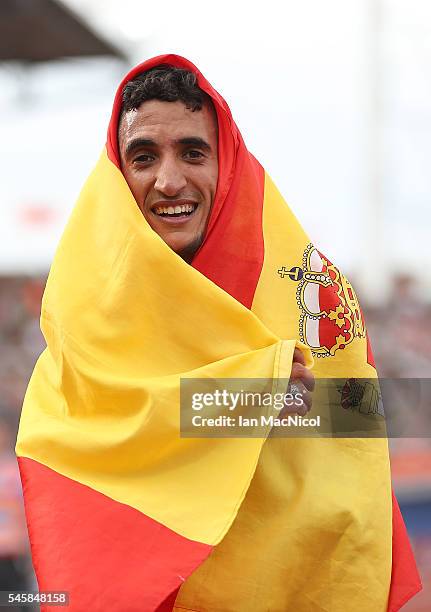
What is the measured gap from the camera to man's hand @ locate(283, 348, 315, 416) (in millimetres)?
2217

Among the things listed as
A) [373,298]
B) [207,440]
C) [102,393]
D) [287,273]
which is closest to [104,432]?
[102,393]

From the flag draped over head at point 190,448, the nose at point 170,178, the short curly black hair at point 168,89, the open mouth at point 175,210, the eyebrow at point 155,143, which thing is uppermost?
the short curly black hair at point 168,89

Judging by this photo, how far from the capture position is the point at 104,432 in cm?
217

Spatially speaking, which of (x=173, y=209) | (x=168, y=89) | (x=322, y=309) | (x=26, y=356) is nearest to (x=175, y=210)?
(x=173, y=209)

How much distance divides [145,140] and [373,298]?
1085 cm

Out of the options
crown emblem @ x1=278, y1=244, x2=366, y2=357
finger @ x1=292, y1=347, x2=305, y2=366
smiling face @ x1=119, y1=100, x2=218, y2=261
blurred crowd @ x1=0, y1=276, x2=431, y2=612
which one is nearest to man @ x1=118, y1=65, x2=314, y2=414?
smiling face @ x1=119, y1=100, x2=218, y2=261

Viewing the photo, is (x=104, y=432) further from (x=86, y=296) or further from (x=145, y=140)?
(x=145, y=140)

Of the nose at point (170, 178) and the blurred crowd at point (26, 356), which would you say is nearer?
the nose at point (170, 178)

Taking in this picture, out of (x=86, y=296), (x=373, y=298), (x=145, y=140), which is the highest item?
(x=373, y=298)

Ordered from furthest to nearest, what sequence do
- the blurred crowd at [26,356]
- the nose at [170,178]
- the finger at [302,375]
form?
the blurred crowd at [26,356]
the nose at [170,178]
the finger at [302,375]

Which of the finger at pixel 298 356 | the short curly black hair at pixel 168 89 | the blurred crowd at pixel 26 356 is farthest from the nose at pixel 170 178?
the blurred crowd at pixel 26 356

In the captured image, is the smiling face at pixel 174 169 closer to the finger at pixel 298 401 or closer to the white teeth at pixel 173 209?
the white teeth at pixel 173 209

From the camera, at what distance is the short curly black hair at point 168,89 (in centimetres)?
241

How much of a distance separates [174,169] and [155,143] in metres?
0.08
